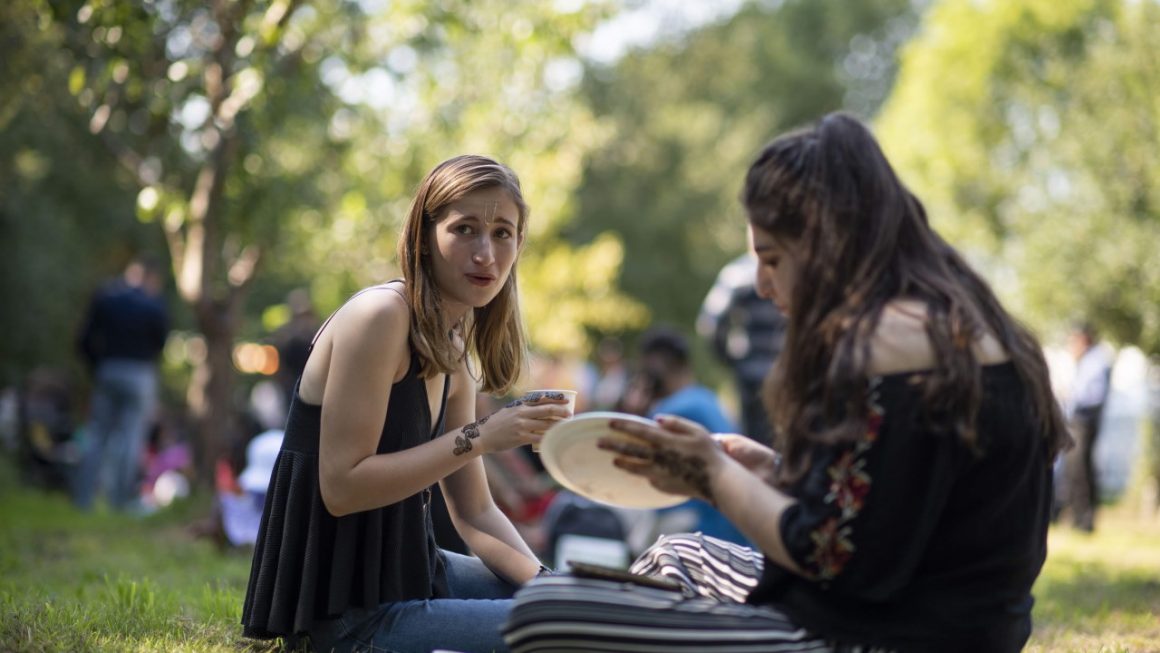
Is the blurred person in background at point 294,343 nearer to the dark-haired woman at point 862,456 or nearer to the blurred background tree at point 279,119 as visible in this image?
the blurred background tree at point 279,119

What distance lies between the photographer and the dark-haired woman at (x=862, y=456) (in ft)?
7.95

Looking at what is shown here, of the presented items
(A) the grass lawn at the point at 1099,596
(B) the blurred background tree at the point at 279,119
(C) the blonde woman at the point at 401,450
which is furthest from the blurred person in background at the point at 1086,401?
(C) the blonde woman at the point at 401,450

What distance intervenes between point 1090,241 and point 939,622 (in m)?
14.3

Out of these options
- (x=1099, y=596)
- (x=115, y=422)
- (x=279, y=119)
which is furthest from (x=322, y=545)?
(x=115, y=422)

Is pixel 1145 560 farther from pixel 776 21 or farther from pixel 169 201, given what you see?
pixel 776 21

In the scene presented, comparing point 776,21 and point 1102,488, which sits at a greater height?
point 776,21

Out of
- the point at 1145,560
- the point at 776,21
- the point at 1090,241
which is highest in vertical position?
the point at 776,21

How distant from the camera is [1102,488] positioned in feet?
65.4

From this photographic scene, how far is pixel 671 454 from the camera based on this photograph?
2662 millimetres

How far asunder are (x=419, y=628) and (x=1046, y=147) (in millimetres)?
21098

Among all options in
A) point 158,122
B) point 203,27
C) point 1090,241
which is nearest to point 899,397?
point 158,122

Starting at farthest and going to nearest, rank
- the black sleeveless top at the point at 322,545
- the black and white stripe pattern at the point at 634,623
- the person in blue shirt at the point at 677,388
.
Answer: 1. the person in blue shirt at the point at 677,388
2. the black sleeveless top at the point at 322,545
3. the black and white stripe pattern at the point at 634,623

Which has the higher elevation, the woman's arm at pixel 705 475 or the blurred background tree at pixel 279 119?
the blurred background tree at pixel 279 119

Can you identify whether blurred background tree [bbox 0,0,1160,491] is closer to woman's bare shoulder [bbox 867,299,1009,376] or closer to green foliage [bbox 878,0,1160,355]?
green foliage [bbox 878,0,1160,355]
